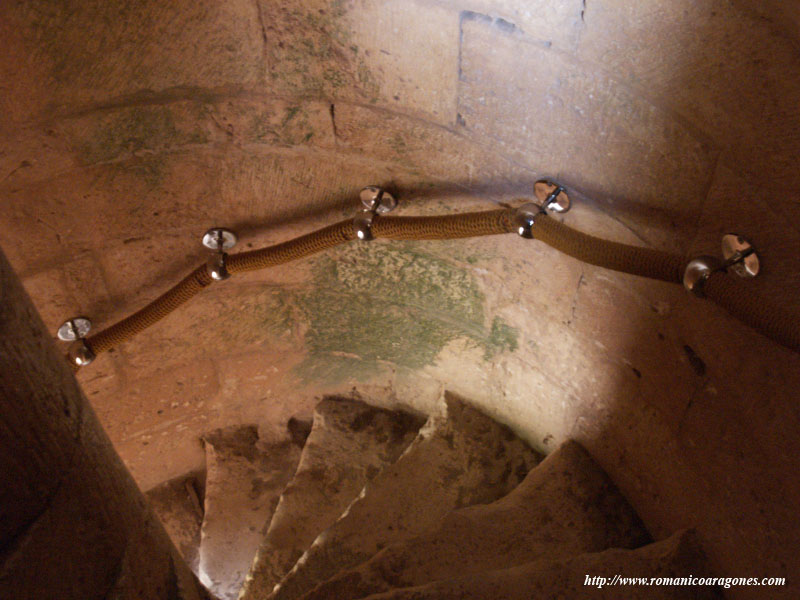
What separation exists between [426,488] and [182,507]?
1.64 m

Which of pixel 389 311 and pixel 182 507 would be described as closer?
pixel 389 311

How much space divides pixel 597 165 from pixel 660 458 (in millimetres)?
968

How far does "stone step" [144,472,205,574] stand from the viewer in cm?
367

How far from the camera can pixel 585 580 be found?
180 cm

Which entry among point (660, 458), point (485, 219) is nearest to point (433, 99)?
point (485, 219)

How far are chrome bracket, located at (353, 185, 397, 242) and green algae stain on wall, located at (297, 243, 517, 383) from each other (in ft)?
0.91

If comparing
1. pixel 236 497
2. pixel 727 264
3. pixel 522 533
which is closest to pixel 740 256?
pixel 727 264

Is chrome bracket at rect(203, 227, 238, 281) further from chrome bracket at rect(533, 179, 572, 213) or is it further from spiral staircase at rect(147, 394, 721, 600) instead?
chrome bracket at rect(533, 179, 572, 213)

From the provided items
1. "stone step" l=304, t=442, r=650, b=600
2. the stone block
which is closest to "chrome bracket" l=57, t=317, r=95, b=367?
"stone step" l=304, t=442, r=650, b=600

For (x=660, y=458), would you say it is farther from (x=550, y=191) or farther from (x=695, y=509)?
(x=550, y=191)

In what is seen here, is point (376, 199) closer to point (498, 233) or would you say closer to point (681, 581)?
point (498, 233)

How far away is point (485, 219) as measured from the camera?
6.47ft

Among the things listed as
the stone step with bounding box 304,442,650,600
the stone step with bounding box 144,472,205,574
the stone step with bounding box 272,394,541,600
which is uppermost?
the stone step with bounding box 304,442,650,600

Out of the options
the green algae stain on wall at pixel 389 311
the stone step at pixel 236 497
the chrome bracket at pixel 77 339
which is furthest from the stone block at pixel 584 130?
the stone step at pixel 236 497
